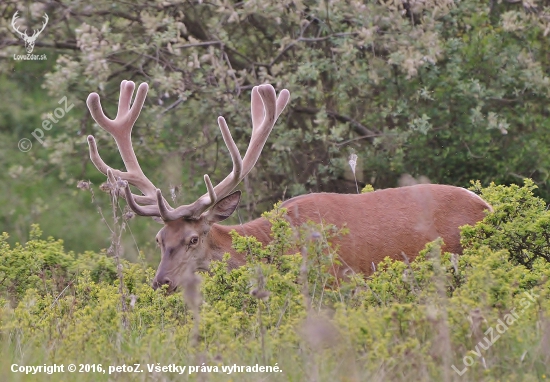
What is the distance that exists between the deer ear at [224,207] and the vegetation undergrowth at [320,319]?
71 centimetres

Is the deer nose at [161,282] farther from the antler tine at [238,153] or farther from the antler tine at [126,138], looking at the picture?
the antler tine at [126,138]

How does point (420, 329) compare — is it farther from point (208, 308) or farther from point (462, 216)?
point (462, 216)

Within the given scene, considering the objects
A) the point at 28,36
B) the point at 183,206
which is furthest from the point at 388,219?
the point at 28,36

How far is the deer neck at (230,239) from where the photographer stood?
22.0 ft

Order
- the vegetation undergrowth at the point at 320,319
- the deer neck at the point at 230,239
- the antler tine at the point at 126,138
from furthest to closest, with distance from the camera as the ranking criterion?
the antler tine at the point at 126,138 → the deer neck at the point at 230,239 → the vegetation undergrowth at the point at 320,319

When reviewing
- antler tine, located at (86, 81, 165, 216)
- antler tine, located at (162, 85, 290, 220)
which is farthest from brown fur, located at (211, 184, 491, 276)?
antler tine, located at (86, 81, 165, 216)

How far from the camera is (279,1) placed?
9.47 meters

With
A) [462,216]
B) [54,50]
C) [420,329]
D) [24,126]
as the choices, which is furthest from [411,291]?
[24,126]

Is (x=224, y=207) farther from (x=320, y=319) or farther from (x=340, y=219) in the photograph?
(x=320, y=319)

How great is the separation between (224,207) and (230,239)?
0.27m

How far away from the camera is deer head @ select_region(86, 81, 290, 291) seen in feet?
21.0

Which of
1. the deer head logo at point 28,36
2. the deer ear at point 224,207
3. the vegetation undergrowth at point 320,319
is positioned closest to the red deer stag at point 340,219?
the deer ear at point 224,207

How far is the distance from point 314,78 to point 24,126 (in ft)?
23.6

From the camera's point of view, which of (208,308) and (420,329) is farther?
(208,308)
